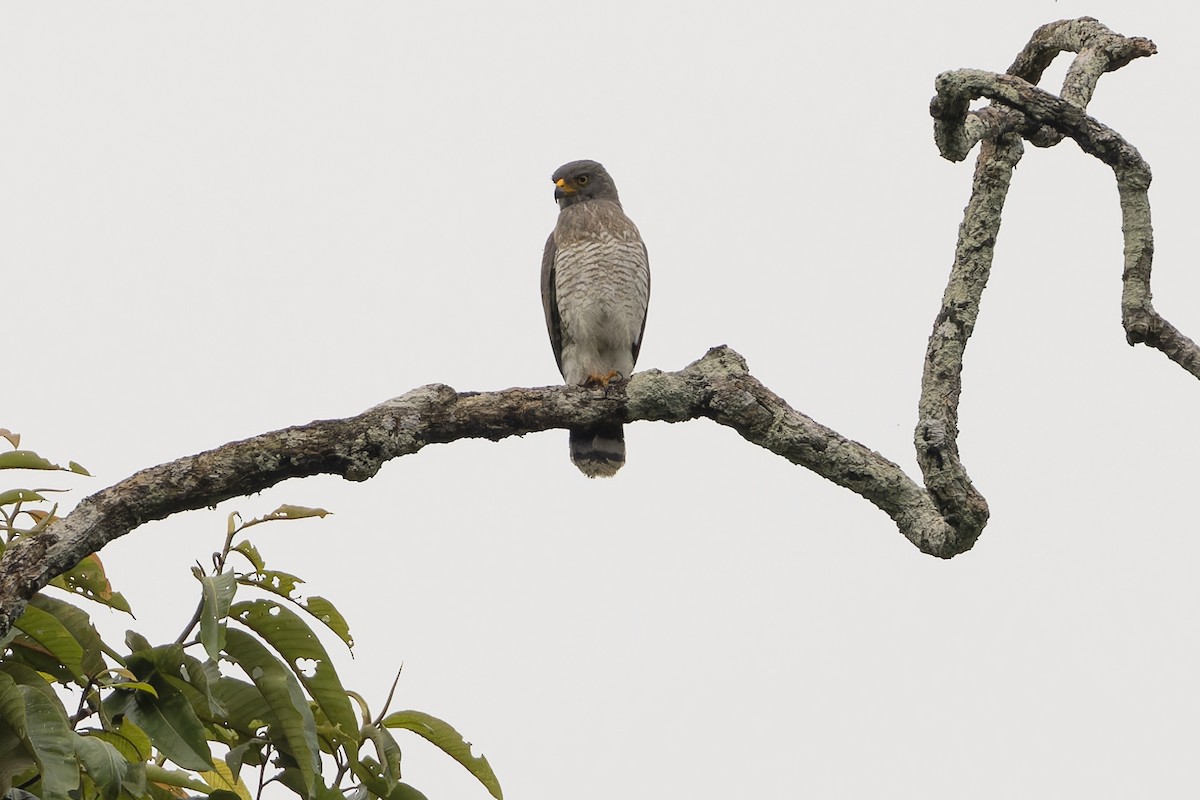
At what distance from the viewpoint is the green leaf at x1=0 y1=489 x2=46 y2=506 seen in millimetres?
2836

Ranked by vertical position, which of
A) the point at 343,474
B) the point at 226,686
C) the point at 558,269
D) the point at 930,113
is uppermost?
the point at 558,269

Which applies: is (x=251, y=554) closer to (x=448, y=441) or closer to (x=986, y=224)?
(x=448, y=441)

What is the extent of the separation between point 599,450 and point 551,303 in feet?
4.76

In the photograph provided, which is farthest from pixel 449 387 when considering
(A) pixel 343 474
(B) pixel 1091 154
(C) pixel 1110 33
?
(C) pixel 1110 33

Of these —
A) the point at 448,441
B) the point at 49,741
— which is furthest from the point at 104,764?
the point at 448,441

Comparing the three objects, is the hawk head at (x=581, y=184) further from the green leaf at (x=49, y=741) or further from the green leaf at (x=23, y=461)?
the green leaf at (x=49, y=741)

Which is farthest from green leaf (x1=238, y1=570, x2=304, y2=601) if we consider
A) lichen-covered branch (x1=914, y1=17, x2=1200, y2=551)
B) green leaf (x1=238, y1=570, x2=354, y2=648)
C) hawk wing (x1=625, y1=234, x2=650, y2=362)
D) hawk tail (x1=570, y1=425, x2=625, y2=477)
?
hawk wing (x1=625, y1=234, x2=650, y2=362)

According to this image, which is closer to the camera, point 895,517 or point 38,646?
point 38,646

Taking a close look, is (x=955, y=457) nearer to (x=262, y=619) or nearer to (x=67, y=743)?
(x=262, y=619)

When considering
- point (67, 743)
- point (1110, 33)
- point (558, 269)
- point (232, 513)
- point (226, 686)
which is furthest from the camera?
point (558, 269)

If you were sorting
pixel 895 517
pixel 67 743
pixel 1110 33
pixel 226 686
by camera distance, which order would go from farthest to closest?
pixel 1110 33, pixel 895 517, pixel 226 686, pixel 67 743

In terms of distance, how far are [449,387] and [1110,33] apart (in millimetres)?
2193

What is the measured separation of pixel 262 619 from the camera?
9.28 feet

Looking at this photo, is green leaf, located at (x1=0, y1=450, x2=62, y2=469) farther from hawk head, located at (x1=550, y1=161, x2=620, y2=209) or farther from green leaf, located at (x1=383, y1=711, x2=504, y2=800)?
hawk head, located at (x1=550, y1=161, x2=620, y2=209)
